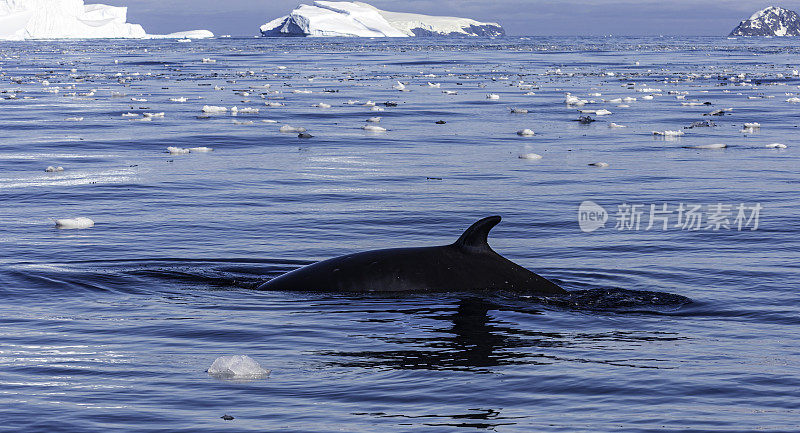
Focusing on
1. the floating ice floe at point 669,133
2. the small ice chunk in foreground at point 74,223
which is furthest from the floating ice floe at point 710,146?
the small ice chunk in foreground at point 74,223

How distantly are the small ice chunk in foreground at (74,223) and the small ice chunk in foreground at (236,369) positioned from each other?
22.5ft

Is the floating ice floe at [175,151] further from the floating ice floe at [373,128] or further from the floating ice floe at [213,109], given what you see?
the floating ice floe at [213,109]

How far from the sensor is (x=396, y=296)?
8.72m

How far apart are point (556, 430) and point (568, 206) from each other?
29.8 feet

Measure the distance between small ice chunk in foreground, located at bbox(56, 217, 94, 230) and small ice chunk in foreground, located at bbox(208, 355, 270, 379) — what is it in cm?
687

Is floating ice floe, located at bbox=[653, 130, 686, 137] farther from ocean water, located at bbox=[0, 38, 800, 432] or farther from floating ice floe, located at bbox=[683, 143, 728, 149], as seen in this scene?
floating ice floe, located at bbox=[683, 143, 728, 149]

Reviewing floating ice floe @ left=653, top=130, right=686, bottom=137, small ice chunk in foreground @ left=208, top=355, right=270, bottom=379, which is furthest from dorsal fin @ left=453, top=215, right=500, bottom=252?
floating ice floe @ left=653, top=130, right=686, bottom=137

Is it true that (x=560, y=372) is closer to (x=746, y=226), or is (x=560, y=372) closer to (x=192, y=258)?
(x=192, y=258)

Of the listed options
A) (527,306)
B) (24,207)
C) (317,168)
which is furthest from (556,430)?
(317,168)

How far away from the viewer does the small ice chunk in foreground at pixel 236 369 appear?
646 centimetres

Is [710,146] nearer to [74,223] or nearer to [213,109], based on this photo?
[74,223]

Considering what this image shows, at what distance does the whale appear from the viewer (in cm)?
867

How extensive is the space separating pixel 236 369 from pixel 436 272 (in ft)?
8.59

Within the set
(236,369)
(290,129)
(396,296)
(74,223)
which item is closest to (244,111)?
(290,129)
